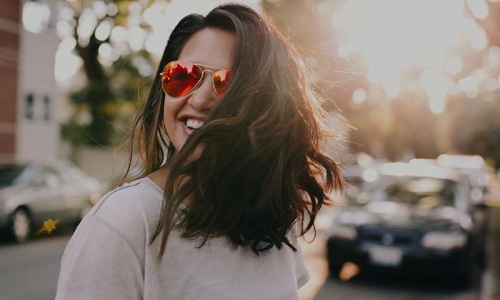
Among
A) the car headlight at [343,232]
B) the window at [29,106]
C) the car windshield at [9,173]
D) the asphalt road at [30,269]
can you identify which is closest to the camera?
the asphalt road at [30,269]

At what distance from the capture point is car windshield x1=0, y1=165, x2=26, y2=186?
12.2 metres

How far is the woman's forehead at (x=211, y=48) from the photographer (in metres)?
1.62

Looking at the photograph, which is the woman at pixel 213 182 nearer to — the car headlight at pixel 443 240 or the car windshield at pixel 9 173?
the car headlight at pixel 443 240

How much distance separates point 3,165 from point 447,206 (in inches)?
361

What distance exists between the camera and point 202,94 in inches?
62.6

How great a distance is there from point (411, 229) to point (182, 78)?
692cm

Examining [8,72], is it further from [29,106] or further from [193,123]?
[193,123]

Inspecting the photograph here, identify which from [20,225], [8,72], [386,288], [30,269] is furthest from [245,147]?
[8,72]

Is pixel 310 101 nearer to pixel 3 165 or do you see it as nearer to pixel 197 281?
pixel 197 281

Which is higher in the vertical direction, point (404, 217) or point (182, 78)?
point (182, 78)

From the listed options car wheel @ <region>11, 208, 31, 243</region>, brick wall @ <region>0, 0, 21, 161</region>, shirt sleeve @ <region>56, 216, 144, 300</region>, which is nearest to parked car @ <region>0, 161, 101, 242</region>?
car wheel @ <region>11, 208, 31, 243</region>

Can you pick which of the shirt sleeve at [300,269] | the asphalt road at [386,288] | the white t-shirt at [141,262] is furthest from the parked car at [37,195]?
the white t-shirt at [141,262]

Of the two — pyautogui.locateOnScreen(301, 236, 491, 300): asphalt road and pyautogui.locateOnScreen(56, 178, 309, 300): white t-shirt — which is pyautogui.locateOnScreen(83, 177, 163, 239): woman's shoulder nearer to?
pyautogui.locateOnScreen(56, 178, 309, 300): white t-shirt

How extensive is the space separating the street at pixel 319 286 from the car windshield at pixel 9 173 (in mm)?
2365
